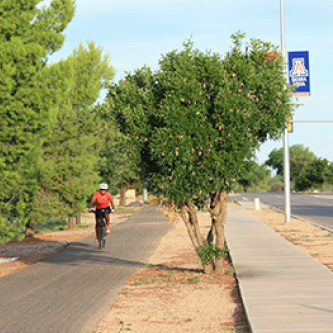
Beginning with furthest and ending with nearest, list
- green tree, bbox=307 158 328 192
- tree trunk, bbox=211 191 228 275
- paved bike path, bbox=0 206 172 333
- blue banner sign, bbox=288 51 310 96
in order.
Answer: green tree, bbox=307 158 328 192, blue banner sign, bbox=288 51 310 96, tree trunk, bbox=211 191 228 275, paved bike path, bbox=0 206 172 333

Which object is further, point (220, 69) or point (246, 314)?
point (220, 69)

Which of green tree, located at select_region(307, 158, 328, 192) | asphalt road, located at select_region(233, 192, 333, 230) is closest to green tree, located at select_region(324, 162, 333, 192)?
green tree, located at select_region(307, 158, 328, 192)

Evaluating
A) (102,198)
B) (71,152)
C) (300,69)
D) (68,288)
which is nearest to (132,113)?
(68,288)

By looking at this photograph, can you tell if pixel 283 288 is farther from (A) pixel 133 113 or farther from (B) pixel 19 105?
(B) pixel 19 105

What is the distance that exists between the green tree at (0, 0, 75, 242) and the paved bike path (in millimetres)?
1997

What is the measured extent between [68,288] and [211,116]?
4.29m

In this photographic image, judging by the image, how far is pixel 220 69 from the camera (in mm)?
11227

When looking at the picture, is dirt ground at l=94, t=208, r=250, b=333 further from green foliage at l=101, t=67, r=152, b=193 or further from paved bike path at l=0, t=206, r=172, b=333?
green foliage at l=101, t=67, r=152, b=193

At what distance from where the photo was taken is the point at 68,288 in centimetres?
1148

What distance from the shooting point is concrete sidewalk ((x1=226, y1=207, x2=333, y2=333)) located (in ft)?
25.4

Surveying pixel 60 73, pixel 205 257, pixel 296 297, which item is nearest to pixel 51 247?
pixel 60 73

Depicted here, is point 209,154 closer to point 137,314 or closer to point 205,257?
point 205,257

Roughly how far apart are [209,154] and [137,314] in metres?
3.43

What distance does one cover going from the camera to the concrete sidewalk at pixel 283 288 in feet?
25.4
